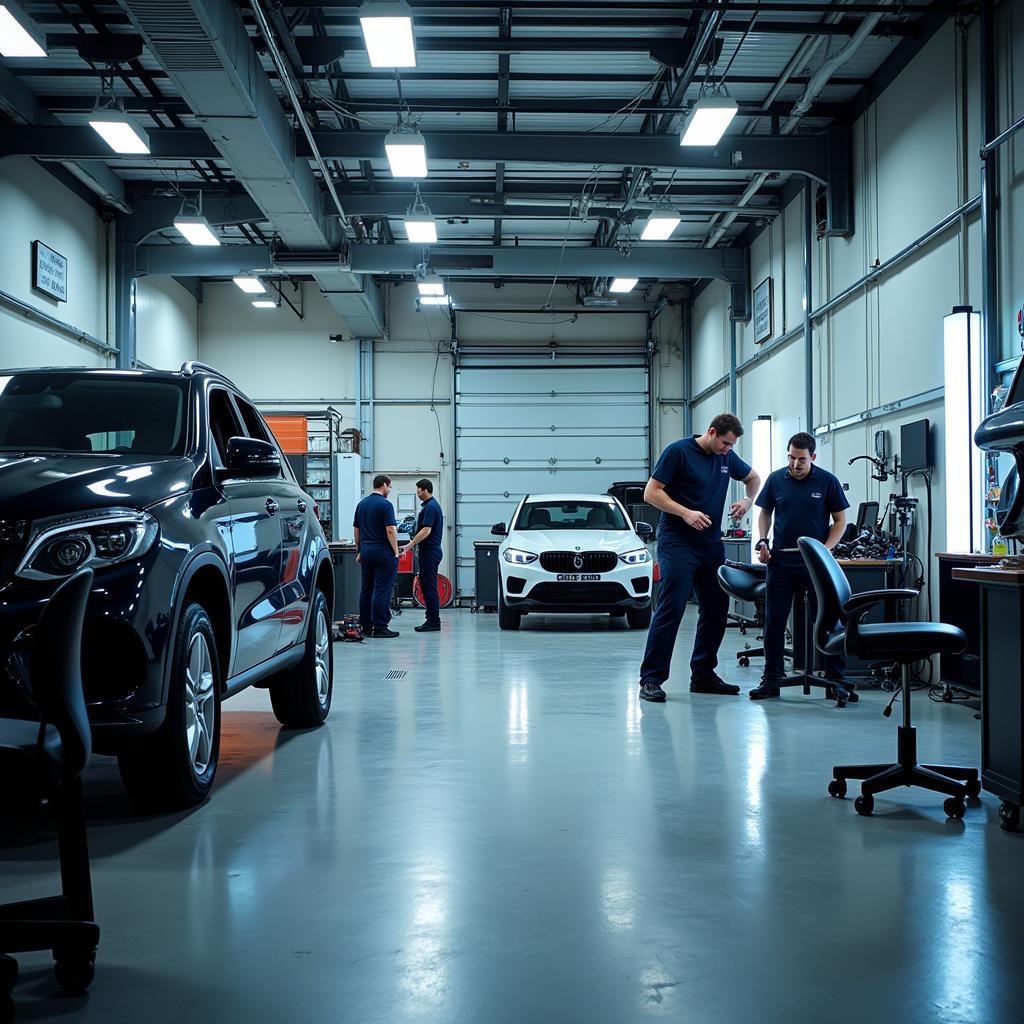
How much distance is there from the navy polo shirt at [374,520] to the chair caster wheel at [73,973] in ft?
28.8

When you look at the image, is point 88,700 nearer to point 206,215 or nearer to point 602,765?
point 602,765

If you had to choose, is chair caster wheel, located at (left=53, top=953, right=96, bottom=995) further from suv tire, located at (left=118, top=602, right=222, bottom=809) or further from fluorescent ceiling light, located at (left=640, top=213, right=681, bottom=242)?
fluorescent ceiling light, located at (left=640, top=213, right=681, bottom=242)

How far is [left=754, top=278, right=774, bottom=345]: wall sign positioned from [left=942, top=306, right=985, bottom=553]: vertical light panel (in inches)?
246

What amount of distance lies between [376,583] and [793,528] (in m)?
5.51

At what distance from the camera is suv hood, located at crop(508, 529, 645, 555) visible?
11.6 meters

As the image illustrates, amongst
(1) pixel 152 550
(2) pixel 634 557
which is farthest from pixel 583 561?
(1) pixel 152 550

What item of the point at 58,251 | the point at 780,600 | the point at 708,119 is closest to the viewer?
the point at 780,600

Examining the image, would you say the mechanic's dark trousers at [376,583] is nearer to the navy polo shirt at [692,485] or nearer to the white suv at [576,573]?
the white suv at [576,573]

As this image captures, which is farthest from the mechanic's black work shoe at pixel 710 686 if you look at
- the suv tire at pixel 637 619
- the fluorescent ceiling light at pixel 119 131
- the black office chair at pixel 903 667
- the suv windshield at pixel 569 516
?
the fluorescent ceiling light at pixel 119 131

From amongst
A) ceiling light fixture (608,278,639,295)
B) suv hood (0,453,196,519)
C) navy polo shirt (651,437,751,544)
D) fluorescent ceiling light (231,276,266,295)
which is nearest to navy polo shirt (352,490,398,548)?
navy polo shirt (651,437,751,544)

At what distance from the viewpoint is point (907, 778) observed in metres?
4.01

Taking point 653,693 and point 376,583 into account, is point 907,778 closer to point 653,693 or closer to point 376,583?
point 653,693

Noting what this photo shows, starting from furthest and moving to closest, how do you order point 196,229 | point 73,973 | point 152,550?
point 196,229
point 152,550
point 73,973

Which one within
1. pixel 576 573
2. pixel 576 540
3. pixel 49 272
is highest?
pixel 49 272
